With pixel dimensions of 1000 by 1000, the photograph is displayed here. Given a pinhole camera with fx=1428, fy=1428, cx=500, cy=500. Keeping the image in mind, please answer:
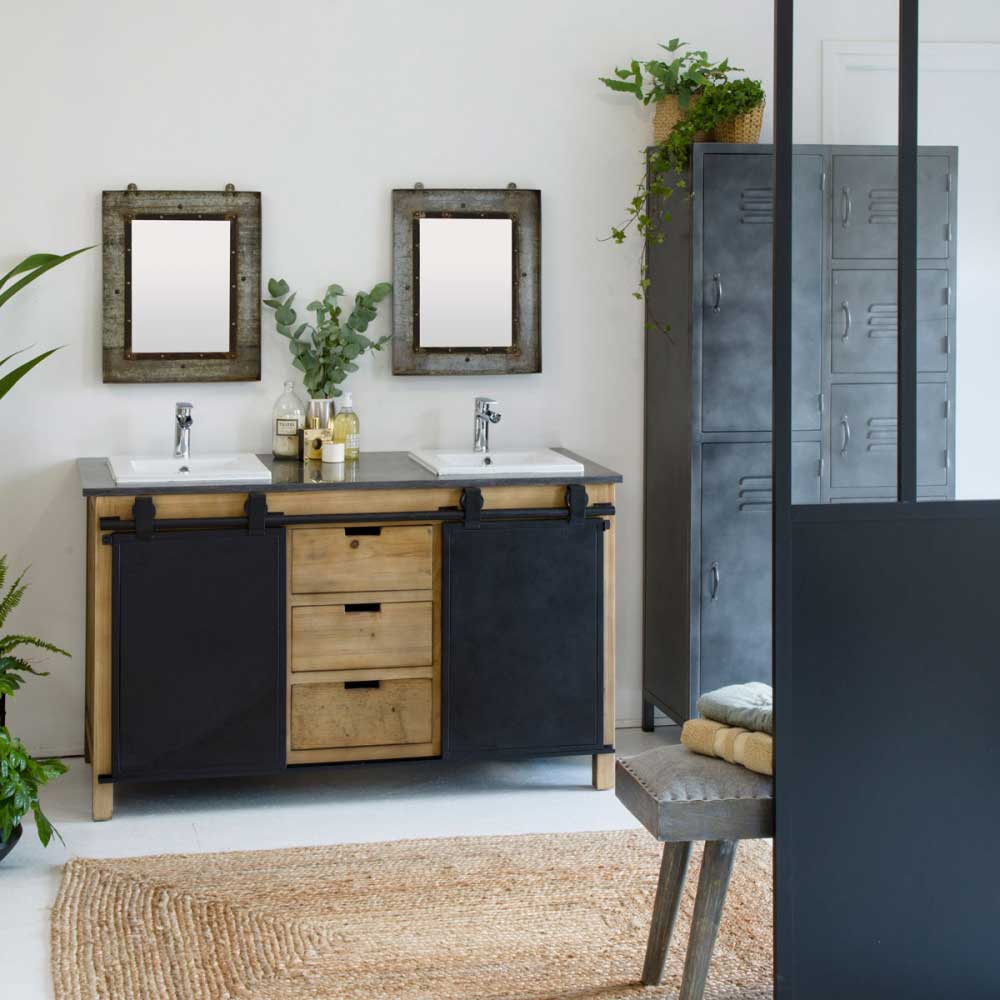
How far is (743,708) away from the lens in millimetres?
2617

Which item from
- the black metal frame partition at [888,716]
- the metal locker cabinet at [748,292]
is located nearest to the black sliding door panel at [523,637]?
the metal locker cabinet at [748,292]

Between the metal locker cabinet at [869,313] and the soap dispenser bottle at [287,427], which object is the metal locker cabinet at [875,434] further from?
the soap dispenser bottle at [287,427]

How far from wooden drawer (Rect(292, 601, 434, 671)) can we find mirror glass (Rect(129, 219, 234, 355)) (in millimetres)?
966

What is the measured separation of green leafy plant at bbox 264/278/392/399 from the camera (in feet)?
14.2

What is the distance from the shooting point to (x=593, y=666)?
408 cm

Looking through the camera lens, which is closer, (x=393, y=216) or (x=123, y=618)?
(x=123, y=618)

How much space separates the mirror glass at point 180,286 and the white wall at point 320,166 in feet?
0.42

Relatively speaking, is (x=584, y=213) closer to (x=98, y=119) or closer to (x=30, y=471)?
(x=98, y=119)

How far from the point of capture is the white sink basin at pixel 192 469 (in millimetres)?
3789

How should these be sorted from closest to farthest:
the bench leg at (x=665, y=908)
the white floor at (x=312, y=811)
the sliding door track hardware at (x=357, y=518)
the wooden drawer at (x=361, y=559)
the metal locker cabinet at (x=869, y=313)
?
the bench leg at (x=665, y=908) < the white floor at (x=312, y=811) < the sliding door track hardware at (x=357, y=518) < the wooden drawer at (x=361, y=559) < the metal locker cabinet at (x=869, y=313)

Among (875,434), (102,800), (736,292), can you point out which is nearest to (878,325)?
(875,434)

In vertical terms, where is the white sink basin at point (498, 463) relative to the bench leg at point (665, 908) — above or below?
above

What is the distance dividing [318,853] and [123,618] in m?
0.80

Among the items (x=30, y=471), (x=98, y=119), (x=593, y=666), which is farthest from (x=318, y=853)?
(x=98, y=119)
